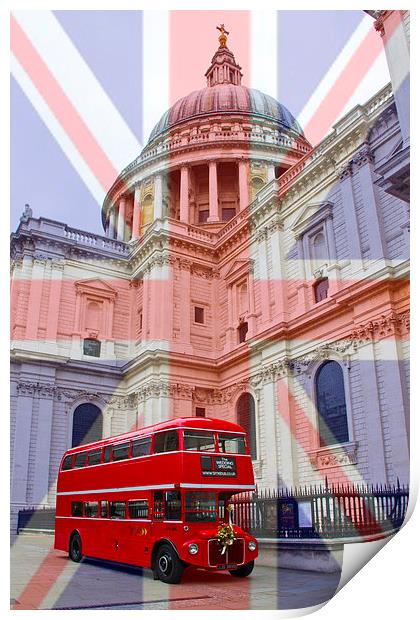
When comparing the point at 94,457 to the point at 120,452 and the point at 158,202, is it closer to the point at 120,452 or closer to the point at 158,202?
the point at 120,452

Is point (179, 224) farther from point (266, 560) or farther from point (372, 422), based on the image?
point (266, 560)

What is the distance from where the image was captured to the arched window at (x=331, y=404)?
1670cm

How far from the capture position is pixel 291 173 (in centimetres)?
2127

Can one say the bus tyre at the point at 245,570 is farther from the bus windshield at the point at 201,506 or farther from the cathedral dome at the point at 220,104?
the cathedral dome at the point at 220,104

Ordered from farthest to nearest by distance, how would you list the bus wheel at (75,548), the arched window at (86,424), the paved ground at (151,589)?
Result: the arched window at (86,424), the bus wheel at (75,548), the paved ground at (151,589)

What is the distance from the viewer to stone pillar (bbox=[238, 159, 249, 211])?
31.1m

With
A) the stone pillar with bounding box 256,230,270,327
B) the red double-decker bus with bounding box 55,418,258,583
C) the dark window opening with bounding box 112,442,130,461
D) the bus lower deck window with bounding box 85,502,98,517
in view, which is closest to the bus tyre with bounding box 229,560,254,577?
the red double-decker bus with bounding box 55,418,258,583

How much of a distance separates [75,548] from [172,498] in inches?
174

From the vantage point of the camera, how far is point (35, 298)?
71.6 ft

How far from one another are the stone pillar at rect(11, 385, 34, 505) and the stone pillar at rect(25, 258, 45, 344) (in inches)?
83.4

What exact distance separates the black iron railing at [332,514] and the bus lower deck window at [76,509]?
4.08 m

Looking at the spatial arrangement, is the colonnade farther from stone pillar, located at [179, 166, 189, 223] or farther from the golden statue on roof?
the golden statue on roof

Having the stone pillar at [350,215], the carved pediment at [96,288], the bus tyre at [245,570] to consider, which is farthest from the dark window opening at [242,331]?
the bus tyre at [245,570]

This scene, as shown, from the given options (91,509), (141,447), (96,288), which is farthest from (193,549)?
(96,288)
